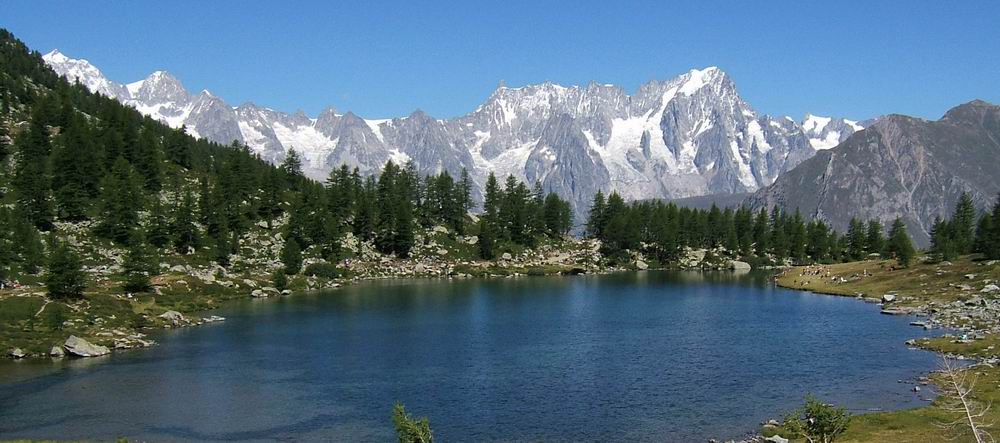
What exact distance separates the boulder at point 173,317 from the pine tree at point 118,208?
144 feet

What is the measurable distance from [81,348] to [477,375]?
47.7 metres

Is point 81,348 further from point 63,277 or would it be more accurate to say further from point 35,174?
point 35,174

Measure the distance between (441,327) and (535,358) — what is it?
26.9m

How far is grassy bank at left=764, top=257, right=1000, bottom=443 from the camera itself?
52031 mm

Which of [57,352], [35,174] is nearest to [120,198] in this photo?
[35,174]

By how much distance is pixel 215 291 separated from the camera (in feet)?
449

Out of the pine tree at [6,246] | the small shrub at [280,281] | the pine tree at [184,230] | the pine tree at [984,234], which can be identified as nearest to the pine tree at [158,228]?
the pine tree at [184,230]

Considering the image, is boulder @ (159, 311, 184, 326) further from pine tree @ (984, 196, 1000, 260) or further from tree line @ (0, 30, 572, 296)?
pine tree @ (984, 196, 1000, 260)

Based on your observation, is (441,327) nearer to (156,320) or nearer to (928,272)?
(156,320)

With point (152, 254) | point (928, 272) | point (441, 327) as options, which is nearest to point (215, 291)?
point (152, 254)

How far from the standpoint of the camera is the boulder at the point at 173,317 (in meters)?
109

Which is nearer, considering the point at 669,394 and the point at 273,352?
the point at 669,394

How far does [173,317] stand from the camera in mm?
110500

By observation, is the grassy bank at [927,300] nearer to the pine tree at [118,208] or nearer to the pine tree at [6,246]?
the pine tree at [6,246]
